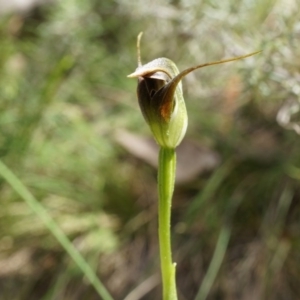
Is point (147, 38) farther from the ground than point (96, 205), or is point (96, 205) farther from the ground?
point (147, 38)

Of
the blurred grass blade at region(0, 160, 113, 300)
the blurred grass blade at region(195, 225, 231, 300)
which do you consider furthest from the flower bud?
the blurred grass blade at region(195, 225, 231, 300)

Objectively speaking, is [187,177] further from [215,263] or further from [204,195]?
[215,263]

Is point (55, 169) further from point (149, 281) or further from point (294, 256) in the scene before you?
point (294, 256)

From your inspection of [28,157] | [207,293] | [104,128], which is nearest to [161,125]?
[207,293]

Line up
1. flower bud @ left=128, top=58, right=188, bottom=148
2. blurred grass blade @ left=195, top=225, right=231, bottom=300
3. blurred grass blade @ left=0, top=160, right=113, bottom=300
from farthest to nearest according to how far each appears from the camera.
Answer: blurred grass blade @ left=195, top=225, right=231, bottom=300 → blurred grass blade @ left=0, top=160, right=113, bottom=300 → flower bud @ left=128, top=58, right=188, bottom=148

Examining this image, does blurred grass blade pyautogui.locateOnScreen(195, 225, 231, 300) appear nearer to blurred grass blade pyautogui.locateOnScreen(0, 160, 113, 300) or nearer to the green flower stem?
blurred grass blade pyautogui.locateOnScreen(0, 160, 113, 300)

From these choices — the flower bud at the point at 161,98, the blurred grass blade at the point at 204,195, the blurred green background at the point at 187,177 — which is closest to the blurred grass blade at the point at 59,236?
the blurred green background at the point at 187,177

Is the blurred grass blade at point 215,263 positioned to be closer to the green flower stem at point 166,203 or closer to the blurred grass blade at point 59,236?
the blurred grass blade at point 59,236
